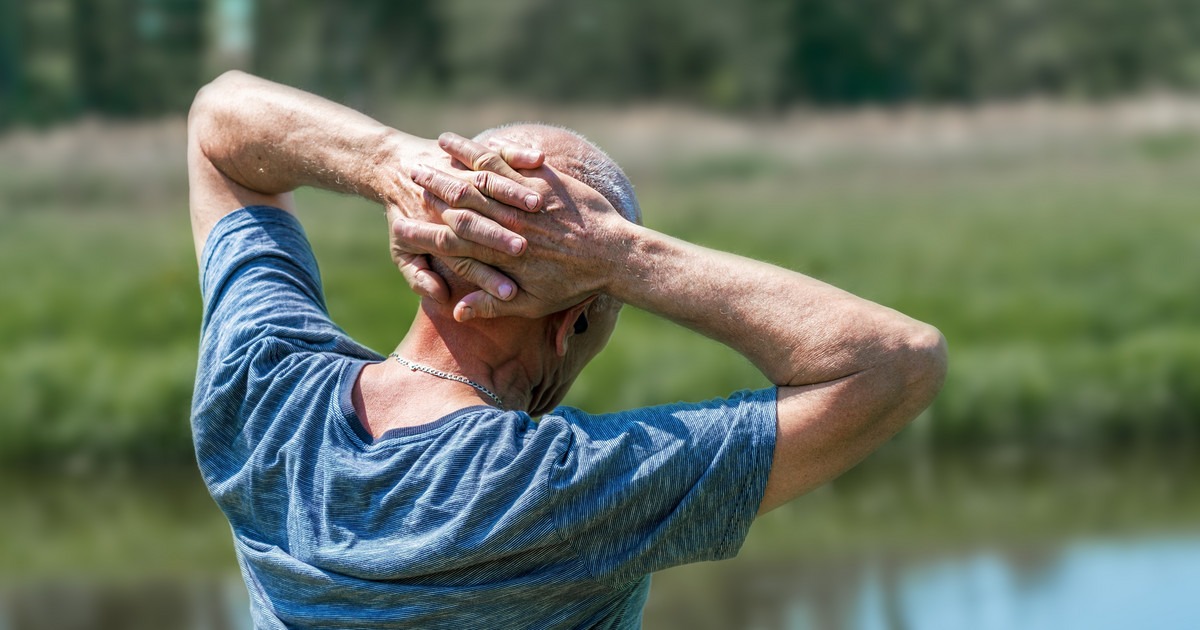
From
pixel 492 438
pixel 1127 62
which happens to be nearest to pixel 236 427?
pixel 492 438

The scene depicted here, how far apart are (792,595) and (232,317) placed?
5077 mm

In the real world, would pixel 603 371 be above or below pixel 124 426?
above

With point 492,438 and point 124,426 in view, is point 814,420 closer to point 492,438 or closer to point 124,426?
point 492,438

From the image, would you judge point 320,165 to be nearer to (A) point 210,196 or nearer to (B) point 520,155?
(A) point 210,196

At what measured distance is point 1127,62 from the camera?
43.3ft

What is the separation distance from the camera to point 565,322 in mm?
1697

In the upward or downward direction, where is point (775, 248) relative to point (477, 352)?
downward

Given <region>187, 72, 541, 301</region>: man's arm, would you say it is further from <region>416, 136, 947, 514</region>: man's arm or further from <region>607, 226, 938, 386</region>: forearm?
<region>607, 226, 938, 386</region>: forearm

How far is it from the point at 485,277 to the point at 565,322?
0.15 metres

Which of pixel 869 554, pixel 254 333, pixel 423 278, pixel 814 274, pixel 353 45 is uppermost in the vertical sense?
pixel 423 278

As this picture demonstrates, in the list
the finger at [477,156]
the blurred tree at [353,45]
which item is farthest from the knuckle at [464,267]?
the blurred tree at [353,45]

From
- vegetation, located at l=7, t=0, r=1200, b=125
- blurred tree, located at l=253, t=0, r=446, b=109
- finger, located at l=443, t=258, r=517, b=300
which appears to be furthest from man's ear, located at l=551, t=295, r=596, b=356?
blurred tree, located at l=253, t=0, r=446, b=109

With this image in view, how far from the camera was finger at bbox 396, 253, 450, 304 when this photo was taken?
5.40ft

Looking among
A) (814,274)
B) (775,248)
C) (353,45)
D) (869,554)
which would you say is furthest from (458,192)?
(353,45)
